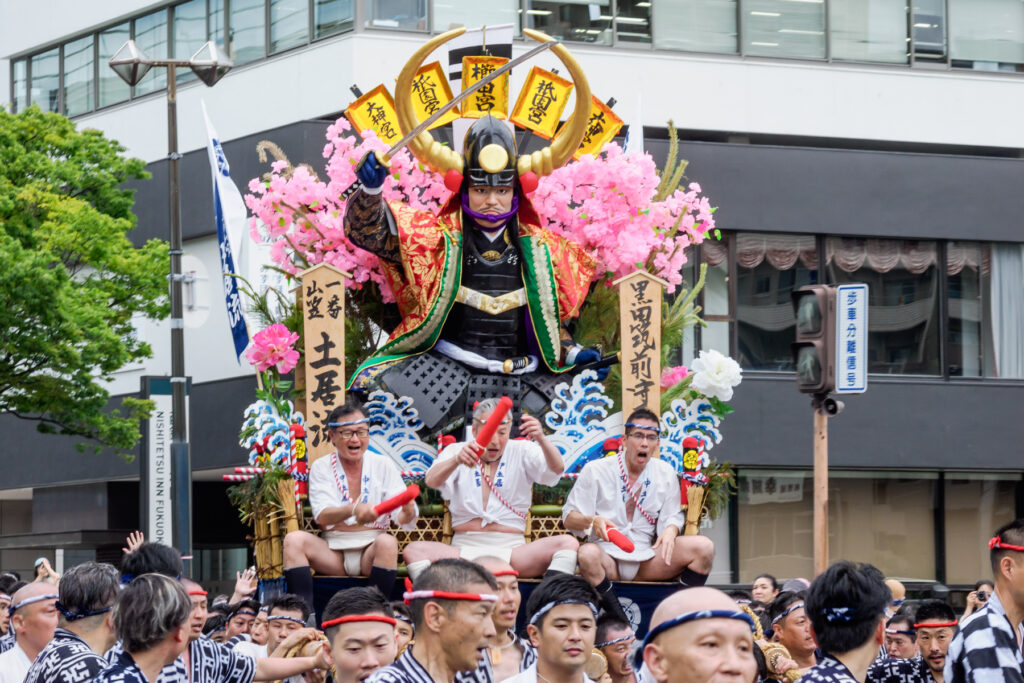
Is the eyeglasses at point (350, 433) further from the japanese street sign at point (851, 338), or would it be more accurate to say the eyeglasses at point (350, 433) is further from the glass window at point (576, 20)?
the glass window at point (576, 20)

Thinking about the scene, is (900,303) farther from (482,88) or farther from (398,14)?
(482,88)

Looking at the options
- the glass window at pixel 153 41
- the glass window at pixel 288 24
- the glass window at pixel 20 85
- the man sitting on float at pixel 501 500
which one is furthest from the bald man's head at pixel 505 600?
the glass window at pixel 20 85

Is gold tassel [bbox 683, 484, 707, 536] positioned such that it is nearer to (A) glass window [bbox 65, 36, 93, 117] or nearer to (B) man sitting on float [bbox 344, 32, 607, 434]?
(B) man sitting on float [bbox 344, 32, 607, 434]

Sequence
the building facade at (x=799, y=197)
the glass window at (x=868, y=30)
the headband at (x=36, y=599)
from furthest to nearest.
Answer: the glass window at (x=868, y=30) → the building facade at (x=799, y=197) → the headband at (x=36, y=599)

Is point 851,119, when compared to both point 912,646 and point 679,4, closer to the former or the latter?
point 679,4

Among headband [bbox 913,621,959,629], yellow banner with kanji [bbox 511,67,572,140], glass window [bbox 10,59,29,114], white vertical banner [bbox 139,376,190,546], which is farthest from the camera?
glass window [bbox 10,59,29,114]

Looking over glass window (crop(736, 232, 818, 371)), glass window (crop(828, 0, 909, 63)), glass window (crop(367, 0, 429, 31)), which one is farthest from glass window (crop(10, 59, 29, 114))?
glass window (crop(828, 0, 909, 63))

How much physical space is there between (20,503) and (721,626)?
24434 mm

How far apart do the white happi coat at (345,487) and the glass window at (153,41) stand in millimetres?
14154

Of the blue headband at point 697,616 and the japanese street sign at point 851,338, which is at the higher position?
the japanese street sign at point 851,338

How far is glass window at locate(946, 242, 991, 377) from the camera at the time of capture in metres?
21.8

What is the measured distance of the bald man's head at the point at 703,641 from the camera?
4.14 metres

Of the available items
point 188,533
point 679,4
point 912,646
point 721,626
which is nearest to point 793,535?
point 679,4

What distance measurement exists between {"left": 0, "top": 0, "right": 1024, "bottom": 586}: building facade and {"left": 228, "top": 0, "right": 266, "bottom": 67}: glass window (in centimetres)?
3
